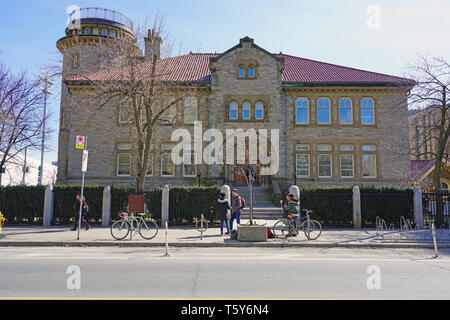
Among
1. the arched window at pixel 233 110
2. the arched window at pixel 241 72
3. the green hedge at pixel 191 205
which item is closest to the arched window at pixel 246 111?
the arched window at pixel 233 110

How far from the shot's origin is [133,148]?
78.6ft

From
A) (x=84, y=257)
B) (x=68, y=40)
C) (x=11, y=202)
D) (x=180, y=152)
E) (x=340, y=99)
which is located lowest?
(x=84, y=257)

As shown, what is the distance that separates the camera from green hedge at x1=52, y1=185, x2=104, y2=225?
1564 cm

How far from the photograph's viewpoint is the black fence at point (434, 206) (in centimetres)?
1548

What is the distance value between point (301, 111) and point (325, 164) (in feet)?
15.8

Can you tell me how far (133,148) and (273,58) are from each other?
535 inches

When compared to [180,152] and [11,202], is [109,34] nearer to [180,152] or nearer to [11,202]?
[180,152]

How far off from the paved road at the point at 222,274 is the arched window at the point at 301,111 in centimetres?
1643

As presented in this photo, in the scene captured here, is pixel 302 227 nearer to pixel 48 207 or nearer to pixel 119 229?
pixel 119 229

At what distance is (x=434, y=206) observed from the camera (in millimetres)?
15672

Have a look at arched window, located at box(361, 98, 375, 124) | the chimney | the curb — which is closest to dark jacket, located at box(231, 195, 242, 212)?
the curb

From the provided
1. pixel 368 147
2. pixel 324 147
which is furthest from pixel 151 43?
pixel 368 147

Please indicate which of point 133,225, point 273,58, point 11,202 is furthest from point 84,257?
point 273,58

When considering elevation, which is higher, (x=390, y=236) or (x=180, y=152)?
(x=180, y=152)
